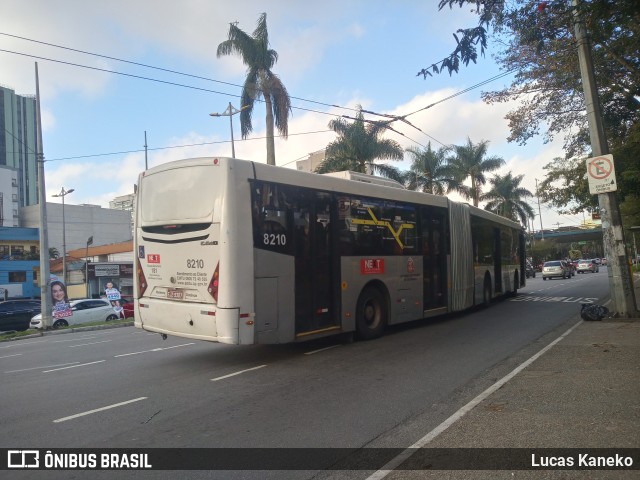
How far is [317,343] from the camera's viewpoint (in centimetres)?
1070

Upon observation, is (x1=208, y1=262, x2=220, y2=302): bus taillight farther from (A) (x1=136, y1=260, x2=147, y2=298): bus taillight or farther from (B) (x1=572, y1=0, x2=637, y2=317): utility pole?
(B) (x1=572, y1=0, x2=637, y2=317): utility pole

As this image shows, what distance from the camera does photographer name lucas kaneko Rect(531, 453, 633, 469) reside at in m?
4.20

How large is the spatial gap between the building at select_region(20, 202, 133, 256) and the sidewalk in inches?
2841

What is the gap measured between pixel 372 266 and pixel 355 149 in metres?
19.9

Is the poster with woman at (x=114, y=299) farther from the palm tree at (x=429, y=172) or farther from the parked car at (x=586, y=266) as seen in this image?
the parked car at (x=586, y=266)

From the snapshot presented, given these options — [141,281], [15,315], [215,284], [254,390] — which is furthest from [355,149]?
[254,390]

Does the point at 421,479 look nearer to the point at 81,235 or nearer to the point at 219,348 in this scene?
the point at 219,348

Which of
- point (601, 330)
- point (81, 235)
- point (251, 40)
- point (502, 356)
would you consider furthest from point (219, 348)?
point (81, 235)

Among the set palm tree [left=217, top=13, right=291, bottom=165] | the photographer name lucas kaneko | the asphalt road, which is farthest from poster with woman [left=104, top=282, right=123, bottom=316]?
the photographer name lucas kaneko

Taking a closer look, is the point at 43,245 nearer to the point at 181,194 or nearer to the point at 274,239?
the point at 181,194

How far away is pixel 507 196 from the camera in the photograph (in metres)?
55.5

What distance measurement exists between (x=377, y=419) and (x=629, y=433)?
245 cm

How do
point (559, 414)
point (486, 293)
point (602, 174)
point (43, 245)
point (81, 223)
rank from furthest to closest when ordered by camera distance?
point (81, 223) → point (43, 245) → point (486, 293) → point (602, 174) → point (559, 414)

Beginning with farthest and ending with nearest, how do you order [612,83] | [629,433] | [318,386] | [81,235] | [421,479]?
1. [81,235]
2. [612,83]
3. [318,386]
4. [629,433]
5. [421,479]
